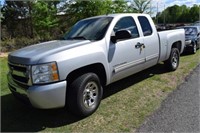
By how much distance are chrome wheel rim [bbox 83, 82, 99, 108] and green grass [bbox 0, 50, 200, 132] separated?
216 mm

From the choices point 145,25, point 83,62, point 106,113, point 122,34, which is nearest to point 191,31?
point 145,25

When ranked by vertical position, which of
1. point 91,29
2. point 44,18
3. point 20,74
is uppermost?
point 44,18

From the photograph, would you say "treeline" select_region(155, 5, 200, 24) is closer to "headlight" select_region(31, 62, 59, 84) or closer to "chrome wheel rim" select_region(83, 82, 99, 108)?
"chrome wheel rim" select_region(83, 82, 99, 108)

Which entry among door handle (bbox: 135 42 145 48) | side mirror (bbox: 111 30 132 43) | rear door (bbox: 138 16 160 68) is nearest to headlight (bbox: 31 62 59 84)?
side mirror (bbox: 111 30 132 43)

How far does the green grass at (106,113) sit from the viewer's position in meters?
3.92

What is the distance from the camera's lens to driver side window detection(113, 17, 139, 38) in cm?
530

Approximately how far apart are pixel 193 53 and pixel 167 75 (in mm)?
5398

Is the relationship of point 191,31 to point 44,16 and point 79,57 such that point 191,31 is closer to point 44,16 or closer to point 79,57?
point 79,57

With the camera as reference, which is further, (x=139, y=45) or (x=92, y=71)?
(x=139, y=45)

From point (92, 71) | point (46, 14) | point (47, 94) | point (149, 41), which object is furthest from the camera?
point (46, 14)

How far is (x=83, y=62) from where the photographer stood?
4.12 metres

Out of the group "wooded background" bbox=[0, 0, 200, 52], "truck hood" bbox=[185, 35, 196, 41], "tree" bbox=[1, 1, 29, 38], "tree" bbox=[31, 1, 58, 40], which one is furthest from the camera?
"tree" bbox=[1, 1, 29, 38]

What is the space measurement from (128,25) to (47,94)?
2.74 metres

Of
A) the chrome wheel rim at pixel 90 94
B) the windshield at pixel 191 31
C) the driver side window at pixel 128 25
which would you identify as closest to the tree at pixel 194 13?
the windshield at pixel 191 31
